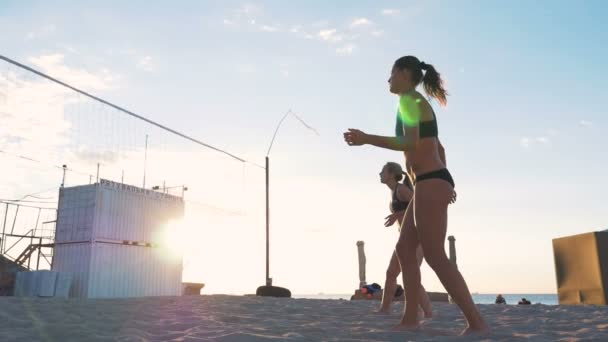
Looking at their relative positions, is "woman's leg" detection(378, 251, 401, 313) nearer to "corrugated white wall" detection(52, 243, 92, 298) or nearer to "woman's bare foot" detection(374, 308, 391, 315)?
"woman's bare foot" detection(374, 308, 391, 315)

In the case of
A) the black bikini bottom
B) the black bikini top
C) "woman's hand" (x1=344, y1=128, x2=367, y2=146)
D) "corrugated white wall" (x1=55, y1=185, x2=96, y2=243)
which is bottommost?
the black bikini bottom

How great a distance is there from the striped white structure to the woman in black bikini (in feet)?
43.5

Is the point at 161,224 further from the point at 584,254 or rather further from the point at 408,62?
the point at 408,62

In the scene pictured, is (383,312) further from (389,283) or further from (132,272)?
(132,272)

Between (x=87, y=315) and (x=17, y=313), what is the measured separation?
1.78 feet

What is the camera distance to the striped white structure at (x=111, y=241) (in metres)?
15.0

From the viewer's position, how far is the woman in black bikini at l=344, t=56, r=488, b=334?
3088 millimetres

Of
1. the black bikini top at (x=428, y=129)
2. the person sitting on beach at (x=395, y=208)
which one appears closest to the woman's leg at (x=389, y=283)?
the person sitting on beach at (x=395, y=208)

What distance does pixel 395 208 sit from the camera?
4.80 metres

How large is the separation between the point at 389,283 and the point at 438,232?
210cm

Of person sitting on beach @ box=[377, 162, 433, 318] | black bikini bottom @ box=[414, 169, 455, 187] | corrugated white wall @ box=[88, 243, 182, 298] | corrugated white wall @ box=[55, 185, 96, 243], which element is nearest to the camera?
black bikini bottom @ box=[414, 169, 455, 187]

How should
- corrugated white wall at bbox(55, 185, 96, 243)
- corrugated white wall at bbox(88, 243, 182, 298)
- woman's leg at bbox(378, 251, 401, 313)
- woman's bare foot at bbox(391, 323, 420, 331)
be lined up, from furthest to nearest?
1. corrugated white wall at bbox(55, 185, 96, 243)
2. corrugated white wall at bbox(88, 243, 182, 298)
3. woman's leg at bbox(378, 251, 401, 313)
4. woman's bare foot at bbox(391, 323, 420, 331)

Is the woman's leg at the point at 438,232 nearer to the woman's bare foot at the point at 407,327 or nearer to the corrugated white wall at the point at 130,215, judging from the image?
the woman's bare foot at the point at 407,327

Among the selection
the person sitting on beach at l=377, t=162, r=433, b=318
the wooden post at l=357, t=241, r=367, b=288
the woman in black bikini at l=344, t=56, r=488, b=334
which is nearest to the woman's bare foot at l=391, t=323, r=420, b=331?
the woman in black bikini at l=344, t=56, r=488, b=334
